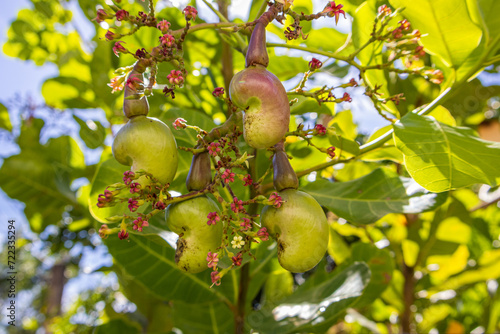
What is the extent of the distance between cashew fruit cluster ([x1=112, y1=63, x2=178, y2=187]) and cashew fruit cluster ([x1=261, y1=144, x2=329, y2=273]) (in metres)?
0.21

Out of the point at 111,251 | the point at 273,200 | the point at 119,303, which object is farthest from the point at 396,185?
the point at 119,303

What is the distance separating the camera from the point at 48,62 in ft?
8.80

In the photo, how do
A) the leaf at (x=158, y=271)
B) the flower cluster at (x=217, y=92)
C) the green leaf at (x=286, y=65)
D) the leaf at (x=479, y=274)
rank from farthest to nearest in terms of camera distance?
the leaf at (x=479, y=274), the green leaf at (x=286, y=65), the leaf at (x=158, y=271), the flower cluster at (x=217, y=92)

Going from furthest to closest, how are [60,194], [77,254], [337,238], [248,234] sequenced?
1. [77,254]
2. [60,194]
3. [337,238]
4. [248,234]

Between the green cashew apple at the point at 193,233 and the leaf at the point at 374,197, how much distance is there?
1.73ft

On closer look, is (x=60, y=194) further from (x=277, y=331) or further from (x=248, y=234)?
(x=248, y=234)

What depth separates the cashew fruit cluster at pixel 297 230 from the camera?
774mm

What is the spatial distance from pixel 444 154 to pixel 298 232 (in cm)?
38

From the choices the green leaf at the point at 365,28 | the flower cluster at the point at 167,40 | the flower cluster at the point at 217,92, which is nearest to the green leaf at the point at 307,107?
the green leaf at the point at 365,28

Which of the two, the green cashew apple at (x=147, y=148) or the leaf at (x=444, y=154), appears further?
the leaf at (x=444, y=154)

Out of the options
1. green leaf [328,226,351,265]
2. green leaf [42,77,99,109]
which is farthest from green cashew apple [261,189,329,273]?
green leaf [42,77,99,109]

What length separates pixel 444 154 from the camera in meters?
0.91

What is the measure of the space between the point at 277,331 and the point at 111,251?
570 millimetres

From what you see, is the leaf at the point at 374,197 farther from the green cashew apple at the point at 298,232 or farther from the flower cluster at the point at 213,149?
the flower cluster at the point at 213,149
